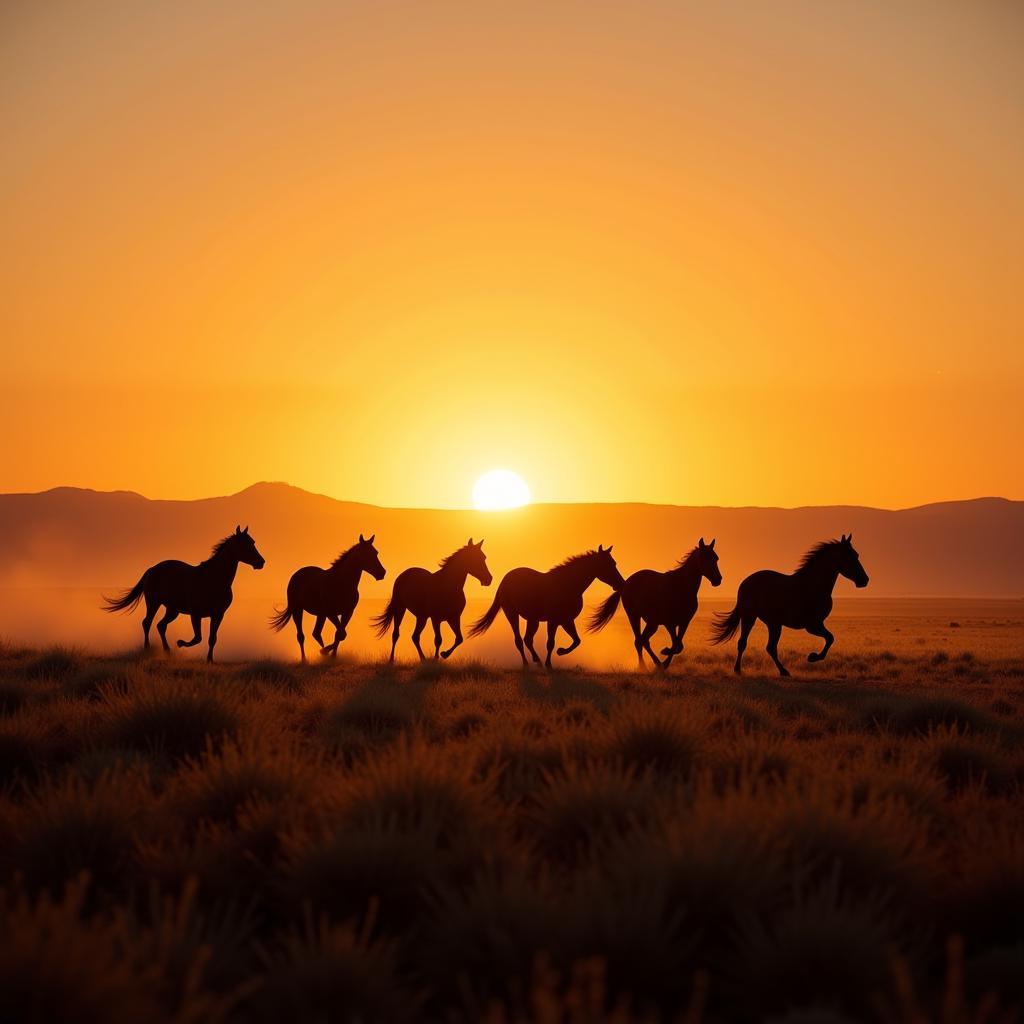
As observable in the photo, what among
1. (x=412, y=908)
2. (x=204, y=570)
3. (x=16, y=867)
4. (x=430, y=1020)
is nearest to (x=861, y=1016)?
(x=430, y=1020)

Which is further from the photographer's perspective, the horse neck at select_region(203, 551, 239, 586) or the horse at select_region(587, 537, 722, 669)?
the horse neck at select_region(203, 551, 239, 586)

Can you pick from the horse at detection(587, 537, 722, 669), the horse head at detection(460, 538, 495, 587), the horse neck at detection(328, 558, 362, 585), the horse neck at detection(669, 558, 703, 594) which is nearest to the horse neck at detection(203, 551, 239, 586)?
the horse neck at detection(328, 558, 362, 585)

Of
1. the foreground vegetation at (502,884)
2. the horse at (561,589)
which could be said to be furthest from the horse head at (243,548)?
the foreground vegetation at (502,884)

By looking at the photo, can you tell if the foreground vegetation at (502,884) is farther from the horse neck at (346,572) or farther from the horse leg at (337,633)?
the horse neck at (346,572)

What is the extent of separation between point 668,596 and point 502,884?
18653 millimetres

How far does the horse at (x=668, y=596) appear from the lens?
24094mm

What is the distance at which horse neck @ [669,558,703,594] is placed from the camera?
2409 centimetres

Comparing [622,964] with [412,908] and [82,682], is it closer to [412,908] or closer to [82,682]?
[412,908]

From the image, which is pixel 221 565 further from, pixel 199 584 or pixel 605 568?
pixel 605 568

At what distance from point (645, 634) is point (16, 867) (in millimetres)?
19861

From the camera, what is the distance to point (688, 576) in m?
24.2

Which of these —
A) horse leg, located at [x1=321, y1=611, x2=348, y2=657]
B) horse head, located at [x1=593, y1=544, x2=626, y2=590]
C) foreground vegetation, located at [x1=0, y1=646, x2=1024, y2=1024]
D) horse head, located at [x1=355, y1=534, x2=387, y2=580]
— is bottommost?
foreground vegetation, located at [x1=0, y1=646, x2=1024, y2=1024]

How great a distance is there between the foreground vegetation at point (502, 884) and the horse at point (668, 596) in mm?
12492

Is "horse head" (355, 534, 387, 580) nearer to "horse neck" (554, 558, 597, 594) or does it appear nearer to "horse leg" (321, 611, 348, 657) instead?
"horse leg" (321, 611, 348, 657)
